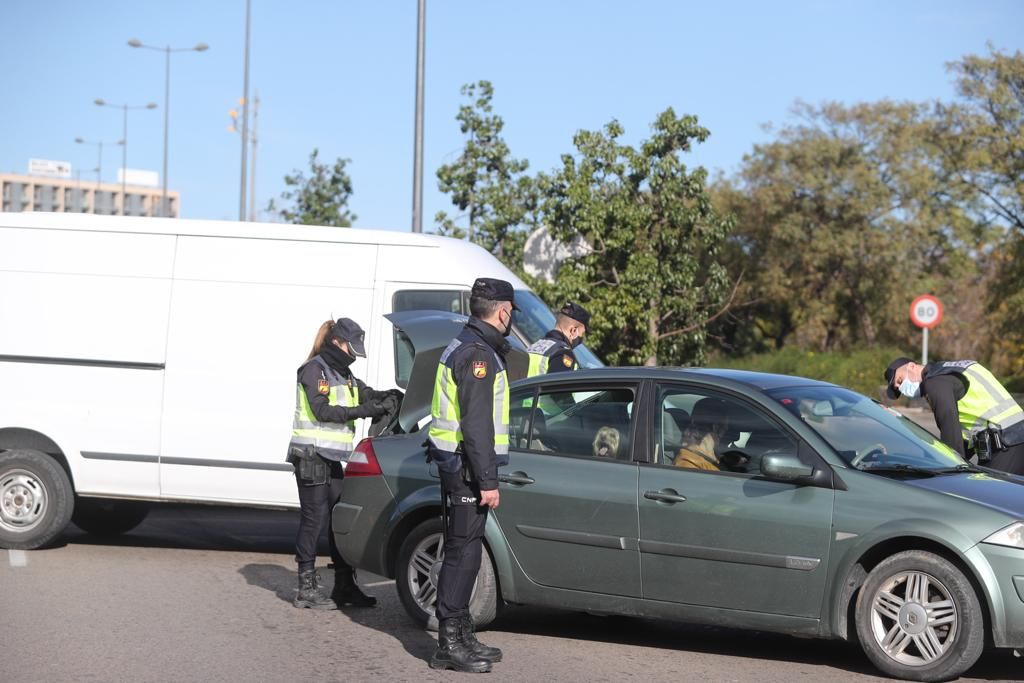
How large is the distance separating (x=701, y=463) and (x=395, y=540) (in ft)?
6.22

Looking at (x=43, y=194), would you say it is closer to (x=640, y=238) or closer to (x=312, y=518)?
(x=640, y=238)

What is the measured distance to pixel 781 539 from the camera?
6609 millimetres

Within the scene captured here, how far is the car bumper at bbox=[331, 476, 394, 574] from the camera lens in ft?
25.6

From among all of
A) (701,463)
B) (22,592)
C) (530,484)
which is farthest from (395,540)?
(22,592)

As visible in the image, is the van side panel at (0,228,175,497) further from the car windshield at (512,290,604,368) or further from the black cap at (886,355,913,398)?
the black cap at (886,355,913,398)

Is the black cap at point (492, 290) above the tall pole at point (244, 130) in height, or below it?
below

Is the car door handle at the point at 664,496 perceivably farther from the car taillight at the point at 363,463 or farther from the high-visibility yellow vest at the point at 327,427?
the high-visibility yellow vest at the point at 327,427

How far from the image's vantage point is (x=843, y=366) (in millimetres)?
37000

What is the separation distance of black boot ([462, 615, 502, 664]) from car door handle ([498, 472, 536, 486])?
0.88m

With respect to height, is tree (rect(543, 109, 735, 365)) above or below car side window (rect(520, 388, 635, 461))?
above

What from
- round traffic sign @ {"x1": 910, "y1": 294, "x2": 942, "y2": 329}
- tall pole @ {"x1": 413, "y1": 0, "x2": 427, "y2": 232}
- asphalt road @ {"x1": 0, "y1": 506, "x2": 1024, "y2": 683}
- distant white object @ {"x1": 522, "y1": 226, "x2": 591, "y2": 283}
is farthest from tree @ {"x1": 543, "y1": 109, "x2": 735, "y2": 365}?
asphalt road @ {"x1": 0, "y1": 506, "x2": 1024, "y2": 683}

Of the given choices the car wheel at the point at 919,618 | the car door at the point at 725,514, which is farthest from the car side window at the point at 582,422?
the car wheel at the point at 919,618

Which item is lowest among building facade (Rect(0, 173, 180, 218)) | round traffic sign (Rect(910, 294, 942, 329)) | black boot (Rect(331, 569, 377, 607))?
black boot (Rect(331, 569, 377, 607))

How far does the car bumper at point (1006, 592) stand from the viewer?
20.0 feet
